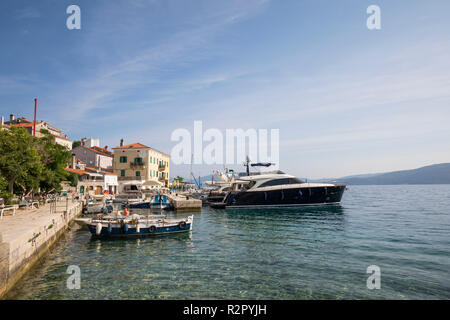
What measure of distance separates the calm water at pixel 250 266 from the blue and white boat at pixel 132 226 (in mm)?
693

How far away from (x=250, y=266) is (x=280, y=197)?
25823mm

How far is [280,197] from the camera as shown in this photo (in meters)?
36.7

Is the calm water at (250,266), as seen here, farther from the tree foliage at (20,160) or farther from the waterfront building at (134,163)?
the waterfront building at (134,163)

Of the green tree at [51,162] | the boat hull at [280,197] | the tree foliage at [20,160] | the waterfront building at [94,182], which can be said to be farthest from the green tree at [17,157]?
the boat hull at [280,197]

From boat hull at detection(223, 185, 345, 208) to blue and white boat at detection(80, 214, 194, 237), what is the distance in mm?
18376

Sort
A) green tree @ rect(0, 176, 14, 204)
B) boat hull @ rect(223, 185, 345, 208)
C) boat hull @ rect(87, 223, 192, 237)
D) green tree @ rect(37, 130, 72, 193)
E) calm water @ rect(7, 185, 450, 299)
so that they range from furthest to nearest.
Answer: boat hull @ rect(223, 185, 345, 208)
green tree @ rect(37, 130, 72, 193)
boat hull @ rect(87, 223, 192, 237)
green tree @ rect(0, 176, 14, 204)
calm water @ rect(7, 185, 450, 299)

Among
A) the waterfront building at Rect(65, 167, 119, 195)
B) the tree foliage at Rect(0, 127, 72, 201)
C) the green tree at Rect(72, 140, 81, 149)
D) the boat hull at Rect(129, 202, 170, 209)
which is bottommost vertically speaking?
the boat hull at Rect(129, 202, 170, 209)

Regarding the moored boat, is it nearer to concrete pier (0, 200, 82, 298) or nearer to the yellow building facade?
the yellow building facade

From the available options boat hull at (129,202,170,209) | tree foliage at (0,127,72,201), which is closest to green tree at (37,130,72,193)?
tree foliage at (0,127,72,201)

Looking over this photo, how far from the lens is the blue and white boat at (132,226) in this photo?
58.7ft

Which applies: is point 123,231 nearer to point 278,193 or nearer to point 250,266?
point 250,266

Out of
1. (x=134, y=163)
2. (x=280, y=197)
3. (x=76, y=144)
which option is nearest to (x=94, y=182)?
(x=134, y=163)

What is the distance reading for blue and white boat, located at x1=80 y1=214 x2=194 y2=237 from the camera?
17.9 meters

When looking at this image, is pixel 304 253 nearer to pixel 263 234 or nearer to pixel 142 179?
pixel 263 234
